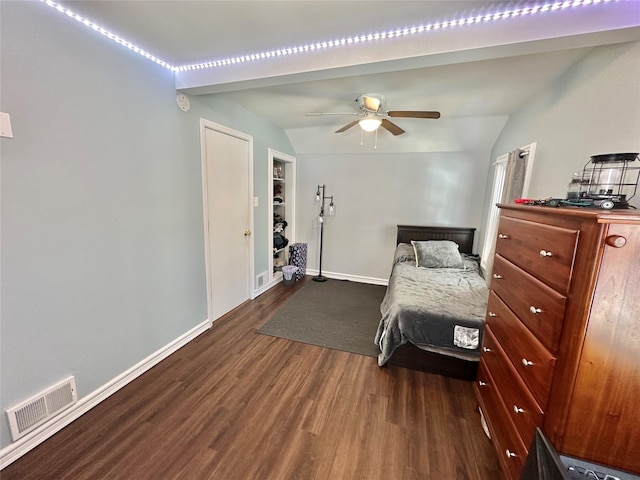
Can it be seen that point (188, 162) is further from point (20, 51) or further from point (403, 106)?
point (403, 106)

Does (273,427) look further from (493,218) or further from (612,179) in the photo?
(493,218)

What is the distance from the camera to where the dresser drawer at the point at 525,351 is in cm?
101

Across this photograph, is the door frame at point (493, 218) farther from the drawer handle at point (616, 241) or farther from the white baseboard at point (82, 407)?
the white baseboard at point (82, 407)

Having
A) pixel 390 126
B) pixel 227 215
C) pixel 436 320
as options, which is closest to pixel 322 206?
pixel 227 215

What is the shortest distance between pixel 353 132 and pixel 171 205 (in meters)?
2.64

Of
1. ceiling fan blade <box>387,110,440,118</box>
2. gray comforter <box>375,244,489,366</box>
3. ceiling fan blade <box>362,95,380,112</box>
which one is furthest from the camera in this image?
ceiling fan blade <box>387,110,440,118</box>

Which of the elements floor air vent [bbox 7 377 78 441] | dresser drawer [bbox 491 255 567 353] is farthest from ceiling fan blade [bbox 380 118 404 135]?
floor air vent [bbox 7 377 78 441]

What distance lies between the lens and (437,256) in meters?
3.33

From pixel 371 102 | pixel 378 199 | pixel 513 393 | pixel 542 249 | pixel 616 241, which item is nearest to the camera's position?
pixel 616 241

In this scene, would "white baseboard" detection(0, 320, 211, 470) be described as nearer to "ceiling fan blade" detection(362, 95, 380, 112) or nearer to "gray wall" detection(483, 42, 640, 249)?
"ceiling fan blade" detection(362, 95, 380, 112)

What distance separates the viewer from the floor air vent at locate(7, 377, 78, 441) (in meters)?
1.43

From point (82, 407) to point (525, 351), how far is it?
8.54 ft

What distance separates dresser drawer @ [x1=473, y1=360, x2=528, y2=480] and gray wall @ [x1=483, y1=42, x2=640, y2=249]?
1.21 m

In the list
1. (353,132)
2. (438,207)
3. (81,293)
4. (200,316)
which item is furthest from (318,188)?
(81,293)
